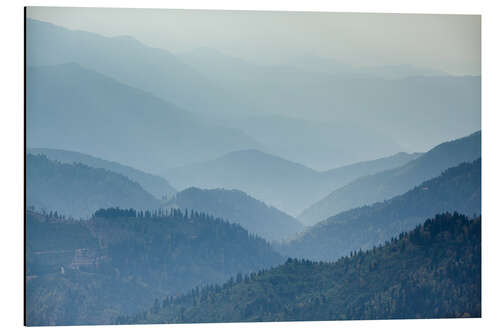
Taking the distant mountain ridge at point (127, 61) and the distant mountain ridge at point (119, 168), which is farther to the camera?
the distant mountain ridge at point (119, 168)

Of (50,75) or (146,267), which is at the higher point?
(50,75)

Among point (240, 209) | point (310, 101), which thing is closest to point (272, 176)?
point (240, 209)

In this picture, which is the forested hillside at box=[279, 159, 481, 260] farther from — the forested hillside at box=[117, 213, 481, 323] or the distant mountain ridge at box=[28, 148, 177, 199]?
the distant mountain ridge at box=[28, 148, 177, 199]

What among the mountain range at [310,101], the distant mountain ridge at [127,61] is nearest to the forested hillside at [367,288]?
the mountain range at [310,101]

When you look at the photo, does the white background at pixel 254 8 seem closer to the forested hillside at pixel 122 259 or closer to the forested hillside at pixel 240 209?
the forested hillside at pixel 122 259

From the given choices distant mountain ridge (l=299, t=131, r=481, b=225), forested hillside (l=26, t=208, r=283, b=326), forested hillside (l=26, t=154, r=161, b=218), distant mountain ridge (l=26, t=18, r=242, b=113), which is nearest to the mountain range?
distant mountain ridge (l=26, t=18, r=242, b=113)
